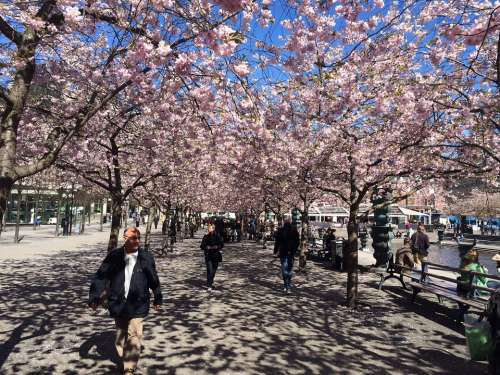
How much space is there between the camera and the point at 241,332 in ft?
24.4

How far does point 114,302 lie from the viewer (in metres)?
5.12

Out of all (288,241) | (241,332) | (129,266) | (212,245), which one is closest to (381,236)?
(288,241)

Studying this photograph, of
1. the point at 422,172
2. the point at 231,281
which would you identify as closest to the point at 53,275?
the point at 231,281

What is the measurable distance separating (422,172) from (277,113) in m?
3.55

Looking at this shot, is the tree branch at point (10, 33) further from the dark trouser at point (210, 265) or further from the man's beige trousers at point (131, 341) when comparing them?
the dark trouser at point (210, 265)

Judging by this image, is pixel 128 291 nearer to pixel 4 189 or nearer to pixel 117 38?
pixel 4 189

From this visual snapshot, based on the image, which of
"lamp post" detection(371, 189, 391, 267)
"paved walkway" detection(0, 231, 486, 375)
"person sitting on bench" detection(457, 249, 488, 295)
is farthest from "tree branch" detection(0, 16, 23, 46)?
"lamp post" detection(371, 189, 391, 267)

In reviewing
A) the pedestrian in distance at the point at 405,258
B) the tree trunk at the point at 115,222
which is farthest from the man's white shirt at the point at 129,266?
the pedestrian in distance at the point at 405,258

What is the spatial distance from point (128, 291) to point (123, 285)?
10 centimetres

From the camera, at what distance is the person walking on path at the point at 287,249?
36.9 ft

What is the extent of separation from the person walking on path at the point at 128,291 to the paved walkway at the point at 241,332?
0.52m

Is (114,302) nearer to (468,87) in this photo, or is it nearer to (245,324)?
(245,324)

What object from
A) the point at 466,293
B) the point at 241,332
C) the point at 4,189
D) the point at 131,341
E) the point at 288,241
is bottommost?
the point at 241,332

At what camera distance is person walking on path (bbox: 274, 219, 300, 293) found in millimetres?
11258
